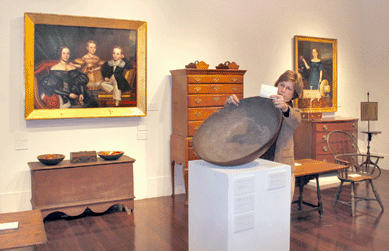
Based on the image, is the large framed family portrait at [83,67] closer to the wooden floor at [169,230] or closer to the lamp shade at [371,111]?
the wooden floor at [169,230]

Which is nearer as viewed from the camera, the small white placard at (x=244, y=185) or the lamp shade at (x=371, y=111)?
the small white placard at (x=244, y=185)

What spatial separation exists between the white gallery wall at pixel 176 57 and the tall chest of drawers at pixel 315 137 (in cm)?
102

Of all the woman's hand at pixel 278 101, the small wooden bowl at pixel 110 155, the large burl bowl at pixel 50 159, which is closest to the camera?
the woman's hand at pixel 278 101

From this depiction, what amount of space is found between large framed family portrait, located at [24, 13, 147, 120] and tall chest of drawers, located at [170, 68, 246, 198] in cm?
50

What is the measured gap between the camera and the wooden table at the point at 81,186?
4.38 m

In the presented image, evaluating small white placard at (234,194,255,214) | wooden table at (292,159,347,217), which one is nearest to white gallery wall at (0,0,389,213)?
wooden table at (292,159,347,217)

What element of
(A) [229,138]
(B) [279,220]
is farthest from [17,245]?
(B) [279,220]

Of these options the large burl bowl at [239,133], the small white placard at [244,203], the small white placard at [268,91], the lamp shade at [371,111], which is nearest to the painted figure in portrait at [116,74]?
the large burl bowl at [239,133]

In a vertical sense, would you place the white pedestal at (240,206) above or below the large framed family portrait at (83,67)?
below

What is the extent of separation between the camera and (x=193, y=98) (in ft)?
17.1

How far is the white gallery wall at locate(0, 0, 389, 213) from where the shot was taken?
4.77 metres

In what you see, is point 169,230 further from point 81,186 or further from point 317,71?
point 317,71

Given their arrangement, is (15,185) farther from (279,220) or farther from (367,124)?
(367,124)

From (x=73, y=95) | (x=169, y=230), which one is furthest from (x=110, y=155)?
(x=169, y=230)
